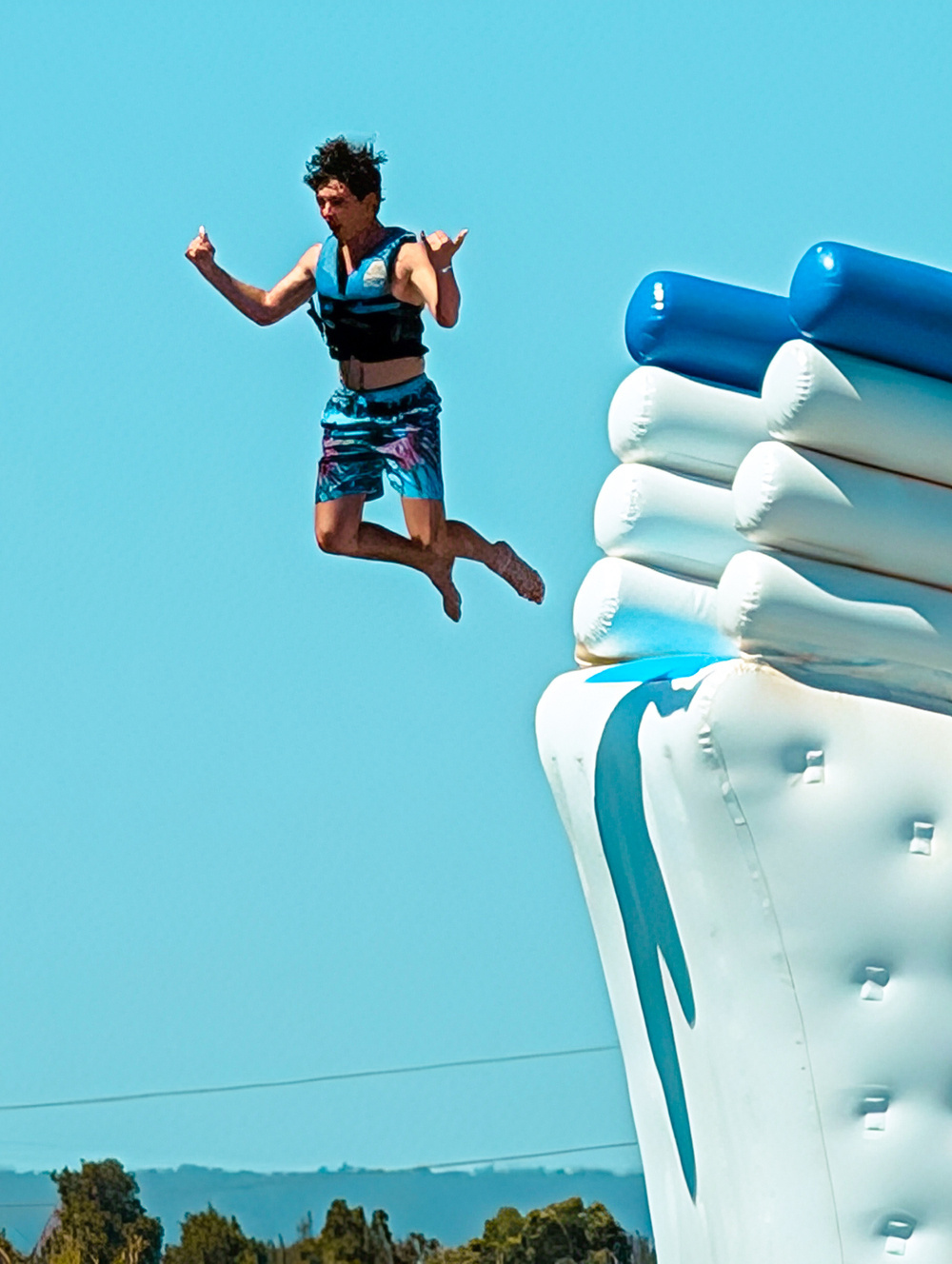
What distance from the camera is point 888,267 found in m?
6.57

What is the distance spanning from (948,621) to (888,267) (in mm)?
951

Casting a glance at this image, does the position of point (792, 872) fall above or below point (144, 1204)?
below

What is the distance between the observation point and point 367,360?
7.25m

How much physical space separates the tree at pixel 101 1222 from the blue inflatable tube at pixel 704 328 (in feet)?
57.6

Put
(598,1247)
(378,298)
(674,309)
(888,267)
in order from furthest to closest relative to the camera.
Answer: (598,1247)
(674,309)
(378,298)
(888,267)

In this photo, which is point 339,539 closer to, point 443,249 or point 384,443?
point 384,443

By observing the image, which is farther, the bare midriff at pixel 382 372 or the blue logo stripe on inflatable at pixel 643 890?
the bare midriff at pixel 382 372

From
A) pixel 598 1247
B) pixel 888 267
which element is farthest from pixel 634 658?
pixel 598 1247

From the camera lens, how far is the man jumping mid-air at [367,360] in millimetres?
7125

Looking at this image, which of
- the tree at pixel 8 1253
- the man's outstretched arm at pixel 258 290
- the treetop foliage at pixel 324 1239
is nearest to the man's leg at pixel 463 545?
the man's outstretched arm at pixel 258 290

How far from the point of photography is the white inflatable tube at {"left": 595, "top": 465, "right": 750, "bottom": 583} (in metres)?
7.57

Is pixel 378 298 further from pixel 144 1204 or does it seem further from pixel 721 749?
pixel 144 1204

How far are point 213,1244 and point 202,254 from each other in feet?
59.8

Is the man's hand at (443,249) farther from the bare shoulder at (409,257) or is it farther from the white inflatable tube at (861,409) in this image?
the white inflatable tube at (861,409)
